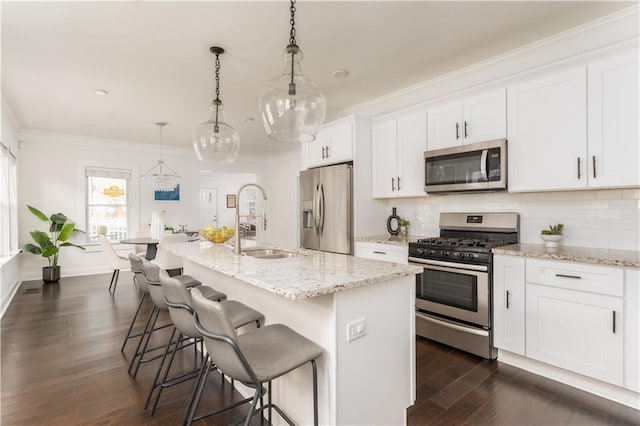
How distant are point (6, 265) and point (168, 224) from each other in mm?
2873

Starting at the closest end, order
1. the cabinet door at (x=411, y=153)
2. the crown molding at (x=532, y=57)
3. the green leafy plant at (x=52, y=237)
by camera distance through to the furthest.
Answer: the crown molding at (x=532, y=57) → the cabinet door at (x=411, y=153) → the green leafy plant at (x=52, y=237)

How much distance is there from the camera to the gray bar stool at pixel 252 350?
4.14 ft

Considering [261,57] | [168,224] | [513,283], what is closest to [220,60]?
[261,57]

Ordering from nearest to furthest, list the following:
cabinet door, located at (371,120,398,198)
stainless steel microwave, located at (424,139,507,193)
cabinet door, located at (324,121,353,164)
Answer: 1. stainless steel microwave, located at (424,139,507,193)
2. cabinet door, located at (371,120,398,198)
3. cabinet door, located at (324,121,353,164)

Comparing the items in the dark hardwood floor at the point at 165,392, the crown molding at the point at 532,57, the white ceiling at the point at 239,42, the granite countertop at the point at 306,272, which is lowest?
the dark hardwood floor at the point at 165,392

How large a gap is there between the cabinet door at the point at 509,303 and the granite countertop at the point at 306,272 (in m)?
1.23

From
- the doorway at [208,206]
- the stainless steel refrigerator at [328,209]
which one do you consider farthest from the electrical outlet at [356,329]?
the doorway at [208,206]

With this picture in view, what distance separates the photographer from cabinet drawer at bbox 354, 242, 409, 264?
331 centimetres

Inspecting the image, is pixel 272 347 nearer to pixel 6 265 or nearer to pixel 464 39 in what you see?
pixel 464 39

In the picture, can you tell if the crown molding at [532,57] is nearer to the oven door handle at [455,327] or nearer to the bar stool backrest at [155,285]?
the oven door handle at [455,327]

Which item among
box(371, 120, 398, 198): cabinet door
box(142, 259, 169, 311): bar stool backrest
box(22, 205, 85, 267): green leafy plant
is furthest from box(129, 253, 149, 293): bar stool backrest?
box(22, 205, 85, 267): green leafy plant

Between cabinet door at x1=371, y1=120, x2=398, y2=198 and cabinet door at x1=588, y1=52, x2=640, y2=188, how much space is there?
1.81 meters

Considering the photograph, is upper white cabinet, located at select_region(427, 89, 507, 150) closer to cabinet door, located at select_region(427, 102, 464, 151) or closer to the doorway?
cabinet door, located at select_region(427, 102, 464, 151)

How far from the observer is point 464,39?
2621mm
